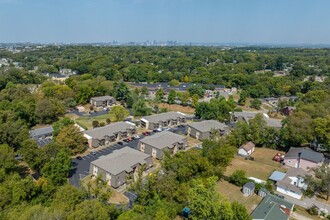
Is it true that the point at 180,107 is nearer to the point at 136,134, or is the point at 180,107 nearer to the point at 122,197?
the point at 136,134

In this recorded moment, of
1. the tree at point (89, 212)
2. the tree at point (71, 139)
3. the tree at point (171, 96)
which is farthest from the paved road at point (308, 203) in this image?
the tree at point (171, 96)

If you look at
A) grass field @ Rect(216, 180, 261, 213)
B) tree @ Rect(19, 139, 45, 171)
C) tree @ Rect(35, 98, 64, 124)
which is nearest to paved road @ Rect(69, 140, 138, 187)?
tree @ Rect(19, 139, 45, 171)

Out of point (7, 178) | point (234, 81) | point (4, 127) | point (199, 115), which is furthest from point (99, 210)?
point (234, 81)

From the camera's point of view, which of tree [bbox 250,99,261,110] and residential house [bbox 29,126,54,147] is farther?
tree [bbox 250,99,261,110]

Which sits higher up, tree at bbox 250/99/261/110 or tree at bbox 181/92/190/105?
tree at bbox 181/92/190/105

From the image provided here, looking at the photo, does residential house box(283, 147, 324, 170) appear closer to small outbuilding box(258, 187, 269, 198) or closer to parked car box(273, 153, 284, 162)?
parked car box(273, 153, 284, 162)

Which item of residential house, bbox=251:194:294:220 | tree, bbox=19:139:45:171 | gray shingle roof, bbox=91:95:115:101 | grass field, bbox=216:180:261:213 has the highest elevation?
tree, bbox=19:139:45:171

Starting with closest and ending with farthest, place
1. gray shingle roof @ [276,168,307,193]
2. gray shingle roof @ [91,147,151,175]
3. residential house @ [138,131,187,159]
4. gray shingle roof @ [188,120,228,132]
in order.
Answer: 1. gray shingle roof @ [276,168,307,193]
2. gray shingle roof @ [91,147,151,175]
3. residential house @ [138,131,187,159]
4. gray shingle roof @ [188,120,228,132]

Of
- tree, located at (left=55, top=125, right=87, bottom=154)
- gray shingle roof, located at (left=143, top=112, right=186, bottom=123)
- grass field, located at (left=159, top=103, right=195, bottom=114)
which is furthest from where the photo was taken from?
grass field, located at (left=159, top=103, right=195, bottom=114)
